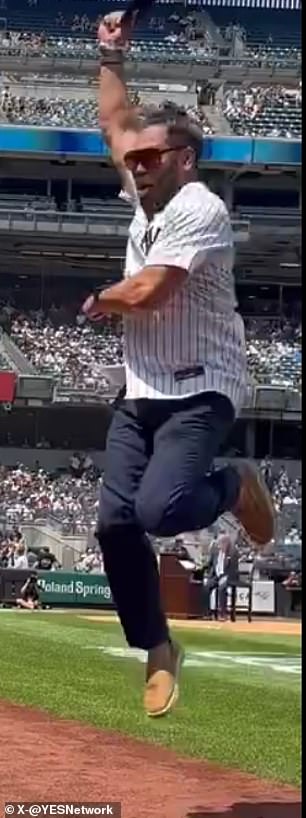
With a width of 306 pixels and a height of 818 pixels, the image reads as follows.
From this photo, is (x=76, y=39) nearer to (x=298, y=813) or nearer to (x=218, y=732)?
(x=218, y=732)

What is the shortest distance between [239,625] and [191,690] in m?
10.8

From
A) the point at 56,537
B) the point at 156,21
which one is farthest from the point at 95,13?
→ the point at 56,537

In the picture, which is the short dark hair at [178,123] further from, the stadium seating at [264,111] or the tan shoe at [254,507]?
the stadium seating at [264,111]

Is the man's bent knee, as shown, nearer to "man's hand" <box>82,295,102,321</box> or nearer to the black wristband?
"man's hand" <box>82,295,102,321</box>

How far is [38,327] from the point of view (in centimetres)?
3425

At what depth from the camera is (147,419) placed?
434 cm

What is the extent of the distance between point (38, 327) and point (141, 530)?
1187 inches

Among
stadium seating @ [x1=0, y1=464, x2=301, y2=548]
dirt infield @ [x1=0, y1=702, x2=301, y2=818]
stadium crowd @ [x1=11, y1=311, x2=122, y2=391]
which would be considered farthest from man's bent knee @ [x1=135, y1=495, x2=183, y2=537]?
stadium crowd @ [x1=11, y1=311, x2=122, y2=391]

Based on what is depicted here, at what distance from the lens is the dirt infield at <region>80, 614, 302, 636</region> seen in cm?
1877

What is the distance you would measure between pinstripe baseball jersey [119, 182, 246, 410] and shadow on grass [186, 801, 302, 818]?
136cm

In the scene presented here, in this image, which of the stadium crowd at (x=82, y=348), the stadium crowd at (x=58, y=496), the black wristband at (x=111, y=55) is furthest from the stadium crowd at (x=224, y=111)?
the black wristband at (x=111, y=55)

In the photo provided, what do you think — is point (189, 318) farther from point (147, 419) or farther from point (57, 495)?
point (57, 495)

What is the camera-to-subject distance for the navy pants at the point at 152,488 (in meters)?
4.16

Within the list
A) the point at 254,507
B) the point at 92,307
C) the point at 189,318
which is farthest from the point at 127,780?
the point at 92,307
